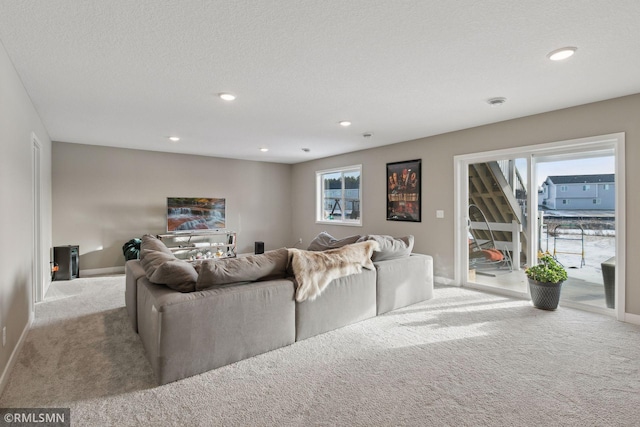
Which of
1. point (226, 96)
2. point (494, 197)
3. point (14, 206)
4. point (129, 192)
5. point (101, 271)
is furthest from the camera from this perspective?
point (129, 192)

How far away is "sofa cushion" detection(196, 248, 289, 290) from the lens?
2.46 m

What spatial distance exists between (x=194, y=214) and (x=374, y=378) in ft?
17.4

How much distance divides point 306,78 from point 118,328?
2.98 m

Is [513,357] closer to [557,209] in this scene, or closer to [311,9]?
[557,209]

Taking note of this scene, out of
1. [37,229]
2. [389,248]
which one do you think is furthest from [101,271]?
[389,248]

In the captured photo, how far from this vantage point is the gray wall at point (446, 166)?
3.31 m

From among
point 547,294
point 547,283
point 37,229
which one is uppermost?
point 37,229

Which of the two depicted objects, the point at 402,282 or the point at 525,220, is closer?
the point at 402,282

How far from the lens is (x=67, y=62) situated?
2531 millimetres

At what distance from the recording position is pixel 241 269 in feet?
8.59

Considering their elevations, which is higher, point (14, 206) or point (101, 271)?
point (14, 206)

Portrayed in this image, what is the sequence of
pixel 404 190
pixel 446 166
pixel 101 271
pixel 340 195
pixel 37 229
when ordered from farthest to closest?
pixel 340 195, pixel 101 271, pixel 404 190, pixel 446 166, pixel 37 229

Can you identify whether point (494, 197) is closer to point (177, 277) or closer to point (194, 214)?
point (177, 277)

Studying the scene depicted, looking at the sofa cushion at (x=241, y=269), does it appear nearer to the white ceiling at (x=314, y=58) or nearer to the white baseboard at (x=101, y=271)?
the white ceiling at (x=314, y=58)
